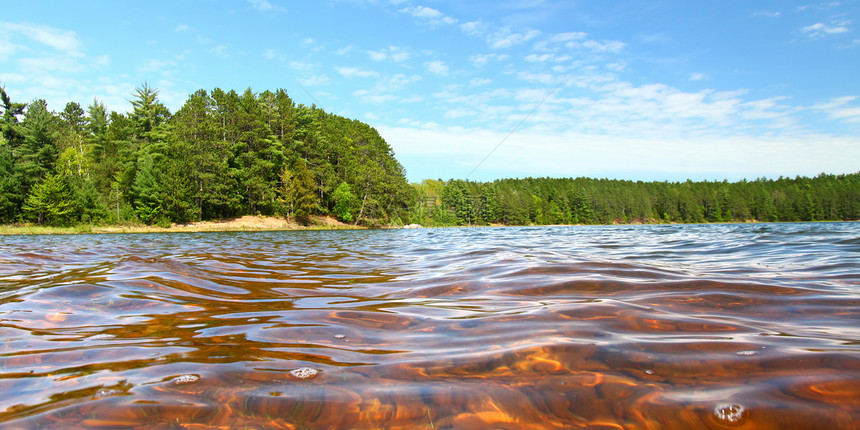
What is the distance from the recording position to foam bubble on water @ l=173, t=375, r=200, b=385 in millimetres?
1955

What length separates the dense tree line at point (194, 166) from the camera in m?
41.6

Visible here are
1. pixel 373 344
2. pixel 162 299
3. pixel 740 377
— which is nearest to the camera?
pixel 740 377

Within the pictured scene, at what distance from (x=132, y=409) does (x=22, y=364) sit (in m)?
1.19

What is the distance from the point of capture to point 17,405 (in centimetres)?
169

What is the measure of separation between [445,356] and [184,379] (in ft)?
4.33

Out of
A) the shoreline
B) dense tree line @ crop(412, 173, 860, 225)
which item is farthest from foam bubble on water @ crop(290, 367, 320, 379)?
dense tree line @ crop(412, 173, 860, 225)

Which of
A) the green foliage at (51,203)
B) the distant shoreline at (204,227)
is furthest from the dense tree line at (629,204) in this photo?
the green foliage at (51,203)

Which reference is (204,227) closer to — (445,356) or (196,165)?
(196,165)

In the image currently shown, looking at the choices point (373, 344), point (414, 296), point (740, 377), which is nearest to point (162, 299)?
point (414, 296)

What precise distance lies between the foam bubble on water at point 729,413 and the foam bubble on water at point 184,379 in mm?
2252

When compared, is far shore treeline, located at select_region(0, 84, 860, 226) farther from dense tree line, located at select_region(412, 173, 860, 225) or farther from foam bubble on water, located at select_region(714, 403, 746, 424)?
foam bubble on water, located at select_region(714, 403, 746, 424)

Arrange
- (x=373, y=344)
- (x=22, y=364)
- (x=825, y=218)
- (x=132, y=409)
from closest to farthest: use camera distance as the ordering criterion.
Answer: (x=132, y=409) → (x=22, y=364) → (x=373, y=344) → (x=825, y=218)

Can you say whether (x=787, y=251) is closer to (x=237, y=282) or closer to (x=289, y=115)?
(x=237, y=282)

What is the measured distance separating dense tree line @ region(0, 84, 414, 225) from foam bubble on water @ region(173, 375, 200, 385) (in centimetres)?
4838
